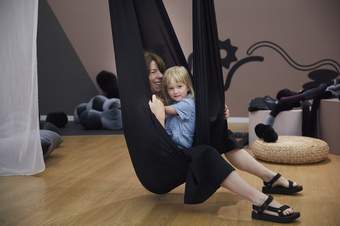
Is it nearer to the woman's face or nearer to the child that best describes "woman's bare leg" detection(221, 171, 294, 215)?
the child

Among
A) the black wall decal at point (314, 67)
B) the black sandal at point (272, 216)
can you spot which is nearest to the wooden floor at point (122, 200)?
the black sandal at point (272, 216)

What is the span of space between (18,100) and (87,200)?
0.83 m

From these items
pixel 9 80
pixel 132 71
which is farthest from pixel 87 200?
pixel 9 80

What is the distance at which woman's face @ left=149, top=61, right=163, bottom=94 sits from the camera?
2.24 m

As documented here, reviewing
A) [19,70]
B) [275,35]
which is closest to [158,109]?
[19,70]

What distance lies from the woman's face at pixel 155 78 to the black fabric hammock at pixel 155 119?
98 millimetres

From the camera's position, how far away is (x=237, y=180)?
2.02 meters

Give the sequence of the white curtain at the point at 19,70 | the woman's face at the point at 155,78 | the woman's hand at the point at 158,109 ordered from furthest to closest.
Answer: the white curtain at the point at 19,70, the woman's face at the point at 155,78, the woman's hand at the point at 158,109

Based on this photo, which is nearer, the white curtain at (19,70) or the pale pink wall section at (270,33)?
the white curtain at (19,70)

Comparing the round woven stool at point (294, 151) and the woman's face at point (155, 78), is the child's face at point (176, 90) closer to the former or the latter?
the woman's face at point (155, 78)

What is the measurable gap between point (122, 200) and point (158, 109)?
1.85ft

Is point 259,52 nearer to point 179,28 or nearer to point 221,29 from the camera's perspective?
point 221,29

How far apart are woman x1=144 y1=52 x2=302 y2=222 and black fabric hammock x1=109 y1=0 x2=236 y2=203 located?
0.05 metres

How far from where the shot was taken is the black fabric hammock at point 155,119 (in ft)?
6.70
